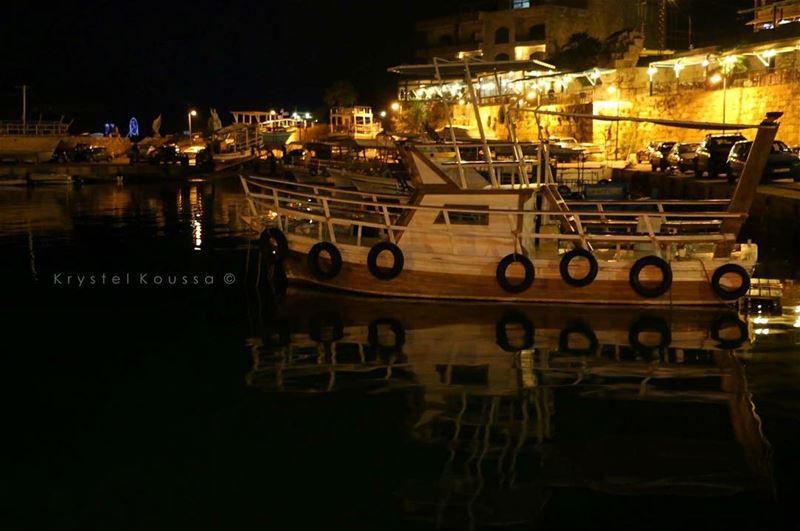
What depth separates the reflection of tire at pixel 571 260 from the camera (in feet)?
48.2

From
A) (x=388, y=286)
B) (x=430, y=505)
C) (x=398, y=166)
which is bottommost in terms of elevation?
(x=430, y=505)

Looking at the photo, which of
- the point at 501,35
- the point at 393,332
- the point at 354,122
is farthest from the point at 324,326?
the point at 501,35

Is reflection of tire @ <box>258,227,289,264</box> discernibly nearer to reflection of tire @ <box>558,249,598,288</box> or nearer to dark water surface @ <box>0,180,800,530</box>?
dark water surface @ <box>0,180,800,530</box>

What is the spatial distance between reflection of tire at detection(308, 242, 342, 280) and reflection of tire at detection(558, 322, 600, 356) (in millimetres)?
4626

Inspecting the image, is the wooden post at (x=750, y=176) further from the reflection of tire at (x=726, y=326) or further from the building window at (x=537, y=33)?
the building window at (x=537, y=33)

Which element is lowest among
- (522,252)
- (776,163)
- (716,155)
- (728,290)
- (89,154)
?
(728,290)

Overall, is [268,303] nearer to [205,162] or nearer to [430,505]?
[430,505]

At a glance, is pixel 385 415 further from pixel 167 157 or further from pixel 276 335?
pixel 167 157

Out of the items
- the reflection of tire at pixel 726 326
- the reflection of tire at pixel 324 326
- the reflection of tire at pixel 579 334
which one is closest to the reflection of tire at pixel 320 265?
the reflection of tire at pixel 324 326

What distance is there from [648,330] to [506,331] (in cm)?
232

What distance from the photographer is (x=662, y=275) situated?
576 inches

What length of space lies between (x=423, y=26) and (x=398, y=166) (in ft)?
171

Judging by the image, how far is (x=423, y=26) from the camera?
81.2m

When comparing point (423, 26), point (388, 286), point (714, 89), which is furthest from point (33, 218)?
point (423, 26)
